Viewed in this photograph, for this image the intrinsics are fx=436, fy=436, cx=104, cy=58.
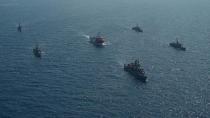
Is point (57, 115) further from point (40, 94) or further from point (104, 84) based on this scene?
point (104, 84)

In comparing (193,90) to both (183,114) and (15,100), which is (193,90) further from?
(15,100)

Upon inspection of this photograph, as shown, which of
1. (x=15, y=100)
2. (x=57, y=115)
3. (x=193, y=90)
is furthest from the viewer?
(x=193, y=90)

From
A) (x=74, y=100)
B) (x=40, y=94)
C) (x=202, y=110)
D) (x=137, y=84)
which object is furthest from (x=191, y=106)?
(x=40, y=94)

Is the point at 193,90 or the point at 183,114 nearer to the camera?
the point at 183,114

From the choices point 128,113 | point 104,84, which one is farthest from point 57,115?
point 104,84

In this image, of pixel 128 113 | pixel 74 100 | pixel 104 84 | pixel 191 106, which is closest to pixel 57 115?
pixel 74 100

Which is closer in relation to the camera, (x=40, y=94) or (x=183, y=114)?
(x=183, y=114)

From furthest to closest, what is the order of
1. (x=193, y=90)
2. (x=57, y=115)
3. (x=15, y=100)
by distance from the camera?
(x=193, y=90)
(x=15, y=100)
(x=57, y=115)
